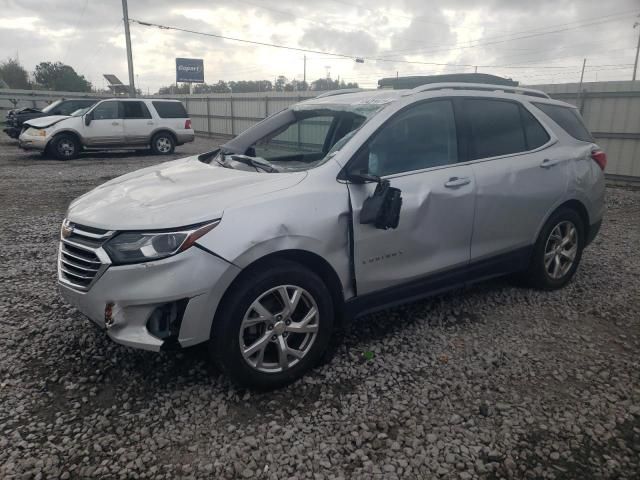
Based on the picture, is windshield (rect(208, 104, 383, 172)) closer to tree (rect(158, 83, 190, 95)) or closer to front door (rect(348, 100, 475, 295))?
front door (rect(348, 100, 475, 295))

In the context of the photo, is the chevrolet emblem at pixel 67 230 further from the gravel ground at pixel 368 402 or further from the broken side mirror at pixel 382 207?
the broken side mirror at pixel 382 207

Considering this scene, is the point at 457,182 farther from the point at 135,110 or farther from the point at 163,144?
the point at 163,144

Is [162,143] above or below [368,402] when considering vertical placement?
above

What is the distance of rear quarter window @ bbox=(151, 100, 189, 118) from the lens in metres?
16.0

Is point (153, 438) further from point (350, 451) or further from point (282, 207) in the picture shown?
point (282, 207)

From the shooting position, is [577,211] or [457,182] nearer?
[457,182]

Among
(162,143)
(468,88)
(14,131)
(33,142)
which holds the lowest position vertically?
(162,143)

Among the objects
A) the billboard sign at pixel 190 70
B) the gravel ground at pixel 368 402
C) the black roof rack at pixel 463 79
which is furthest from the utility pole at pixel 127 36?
the gravel ground at pixel 368 402

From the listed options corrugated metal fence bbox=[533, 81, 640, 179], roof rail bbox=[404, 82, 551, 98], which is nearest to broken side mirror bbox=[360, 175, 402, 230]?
roof rail bbox=[404, 82, 551, 98]

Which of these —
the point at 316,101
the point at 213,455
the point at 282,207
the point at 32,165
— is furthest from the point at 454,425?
the point at 32,165

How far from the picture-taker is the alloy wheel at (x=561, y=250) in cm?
431

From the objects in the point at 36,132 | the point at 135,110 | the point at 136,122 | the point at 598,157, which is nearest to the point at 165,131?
the point at 136,122

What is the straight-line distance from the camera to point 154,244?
2.55m

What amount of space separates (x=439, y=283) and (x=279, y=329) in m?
1.35
